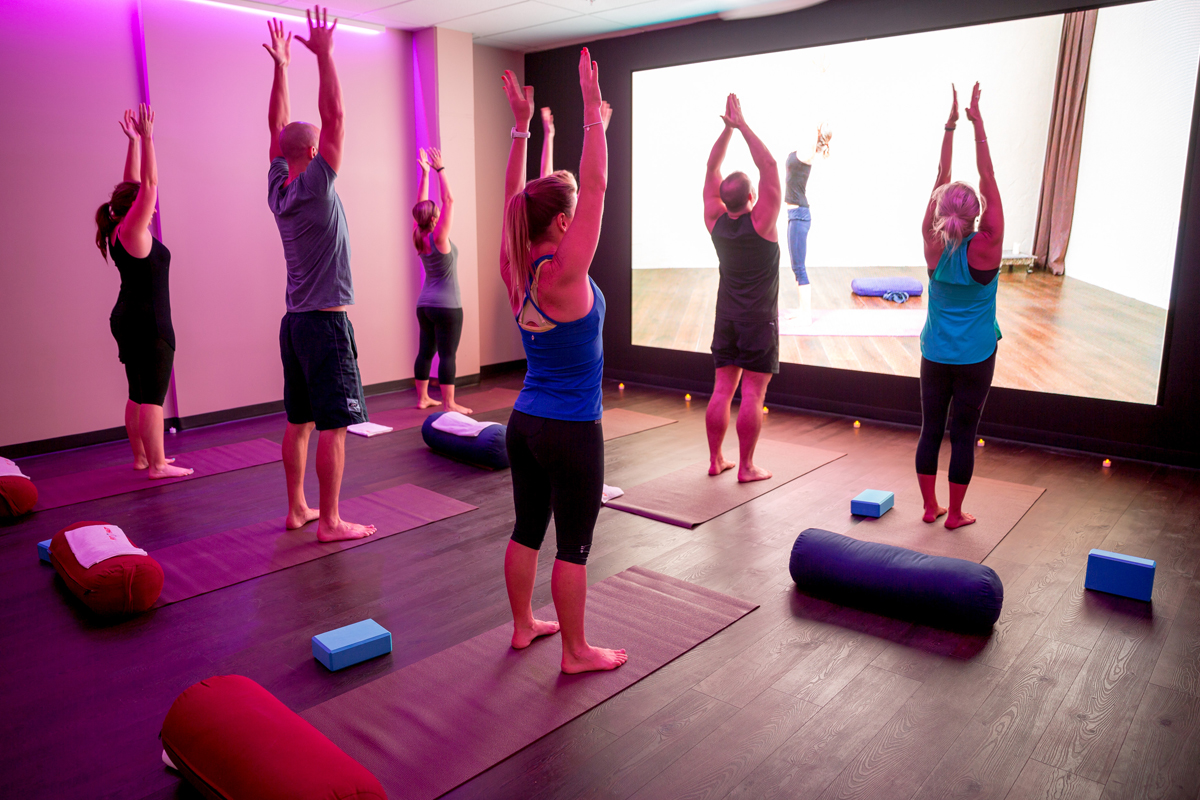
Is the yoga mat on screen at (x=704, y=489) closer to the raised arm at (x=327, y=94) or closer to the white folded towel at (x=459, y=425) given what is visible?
the white folded towel at (x=459, y=425)

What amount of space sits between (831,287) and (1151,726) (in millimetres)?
4003

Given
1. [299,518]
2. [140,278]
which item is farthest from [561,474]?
[140,278]

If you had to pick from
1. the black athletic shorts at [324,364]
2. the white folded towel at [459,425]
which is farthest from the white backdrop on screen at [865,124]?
the black athletic shorts at [324,364]

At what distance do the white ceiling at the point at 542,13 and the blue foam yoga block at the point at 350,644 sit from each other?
449cm

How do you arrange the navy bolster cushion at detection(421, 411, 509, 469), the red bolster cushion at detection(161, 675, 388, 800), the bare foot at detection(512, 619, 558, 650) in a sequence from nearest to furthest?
1. the red bolster cushion at detection(161, 675, 388, 800)
2. the bare foot at detection(512, 619, 558, 650)
3. the navy bolster cushion at detection(421, 411, 509, 469)

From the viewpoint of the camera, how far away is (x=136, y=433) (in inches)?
171

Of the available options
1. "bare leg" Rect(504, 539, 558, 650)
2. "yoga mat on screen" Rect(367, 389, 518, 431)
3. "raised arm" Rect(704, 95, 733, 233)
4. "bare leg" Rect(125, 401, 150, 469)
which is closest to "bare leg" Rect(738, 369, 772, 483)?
"raised arm" Rect(704, 95, 733, 233)

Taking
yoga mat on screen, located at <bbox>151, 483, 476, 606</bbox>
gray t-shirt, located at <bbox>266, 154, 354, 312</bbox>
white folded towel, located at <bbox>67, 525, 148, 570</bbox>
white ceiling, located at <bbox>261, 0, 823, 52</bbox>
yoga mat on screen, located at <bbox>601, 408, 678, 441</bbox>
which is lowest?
yoga mat on screen, located at <bbox>601, 408, 678, 441</bbox>

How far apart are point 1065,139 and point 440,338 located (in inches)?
163

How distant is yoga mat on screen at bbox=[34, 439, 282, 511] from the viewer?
3992mm

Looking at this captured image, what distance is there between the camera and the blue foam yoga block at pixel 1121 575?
2826 millimetres

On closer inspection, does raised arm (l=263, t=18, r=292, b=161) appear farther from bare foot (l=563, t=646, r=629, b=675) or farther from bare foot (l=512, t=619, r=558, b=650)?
bare foot (l=563, t=646, r=629, b=675)

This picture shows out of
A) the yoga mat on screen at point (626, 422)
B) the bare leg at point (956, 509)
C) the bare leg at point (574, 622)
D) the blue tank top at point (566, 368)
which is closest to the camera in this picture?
the blue tank top at point (566, 368)

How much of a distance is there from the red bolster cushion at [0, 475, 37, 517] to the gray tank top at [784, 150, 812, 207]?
496 cm
